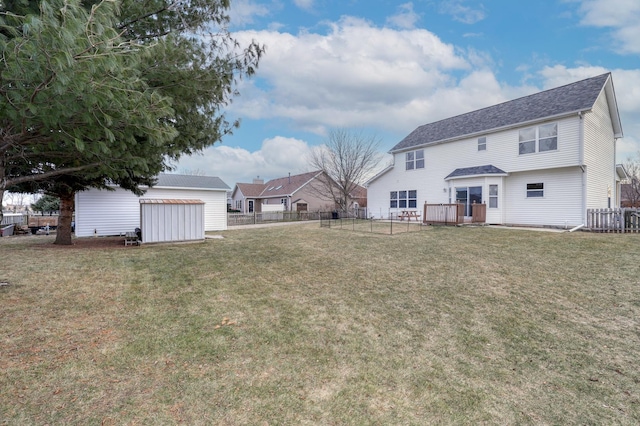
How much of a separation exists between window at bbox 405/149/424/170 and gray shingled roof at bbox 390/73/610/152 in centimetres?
56

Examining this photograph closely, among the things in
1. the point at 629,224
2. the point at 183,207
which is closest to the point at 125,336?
the point at 183,207

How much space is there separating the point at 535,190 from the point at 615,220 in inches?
136

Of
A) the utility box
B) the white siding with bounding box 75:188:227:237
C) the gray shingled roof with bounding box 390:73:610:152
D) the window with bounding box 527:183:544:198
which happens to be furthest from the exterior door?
the white siding with bounding box 75:188:227:237

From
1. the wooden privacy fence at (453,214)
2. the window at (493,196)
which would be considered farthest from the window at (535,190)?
the wooden privacy fence at (453,214)

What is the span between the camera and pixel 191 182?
1855cm

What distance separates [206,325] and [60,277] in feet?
13.4

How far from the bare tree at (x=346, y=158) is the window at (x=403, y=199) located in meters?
6.26

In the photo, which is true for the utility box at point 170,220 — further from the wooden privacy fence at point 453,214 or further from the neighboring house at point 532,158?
the neighboring house at point 532,158

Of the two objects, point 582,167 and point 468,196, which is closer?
point 582,167

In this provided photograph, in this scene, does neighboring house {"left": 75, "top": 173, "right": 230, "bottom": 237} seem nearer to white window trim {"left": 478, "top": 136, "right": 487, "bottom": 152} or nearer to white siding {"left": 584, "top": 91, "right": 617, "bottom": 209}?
white window trim {"left": 478, "top": 136, "right": 487, "bottom": 152}

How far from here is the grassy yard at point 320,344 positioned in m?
2.74

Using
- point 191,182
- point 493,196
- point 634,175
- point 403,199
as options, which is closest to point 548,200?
point 493,196

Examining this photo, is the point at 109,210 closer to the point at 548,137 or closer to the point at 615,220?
the point at 548,137

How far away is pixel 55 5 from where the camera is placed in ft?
10.7
